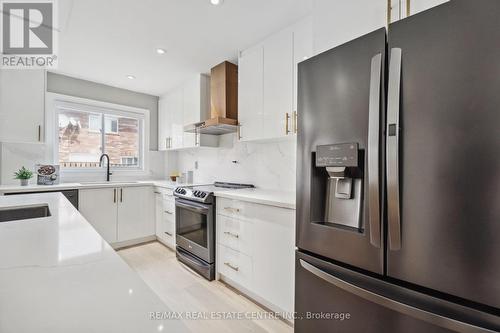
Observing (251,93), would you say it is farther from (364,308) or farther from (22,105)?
(22,105)

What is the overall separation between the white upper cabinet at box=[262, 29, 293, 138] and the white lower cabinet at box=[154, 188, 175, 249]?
1.64 metres

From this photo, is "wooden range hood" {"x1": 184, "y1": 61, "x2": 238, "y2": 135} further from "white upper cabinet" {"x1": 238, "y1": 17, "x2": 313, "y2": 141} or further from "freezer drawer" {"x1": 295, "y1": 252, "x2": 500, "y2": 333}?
"freezer drawer" {"x1": 295, "y1": 252, "x2": 500, "y2": 333}

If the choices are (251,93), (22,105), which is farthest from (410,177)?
(22,105)

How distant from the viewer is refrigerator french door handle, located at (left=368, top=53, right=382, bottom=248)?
877 millimetres

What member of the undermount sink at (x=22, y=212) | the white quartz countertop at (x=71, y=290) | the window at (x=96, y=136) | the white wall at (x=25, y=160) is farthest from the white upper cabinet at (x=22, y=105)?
the white quartz countertop at (x=71, y=290)

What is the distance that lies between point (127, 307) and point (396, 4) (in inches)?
57.5

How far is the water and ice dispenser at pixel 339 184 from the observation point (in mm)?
988

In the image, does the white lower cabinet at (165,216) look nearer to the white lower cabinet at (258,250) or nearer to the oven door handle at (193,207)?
the oven door handle at (193,207)

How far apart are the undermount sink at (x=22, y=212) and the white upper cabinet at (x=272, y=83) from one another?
166cm

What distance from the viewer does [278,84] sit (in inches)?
79.7

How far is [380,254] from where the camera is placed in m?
0.88

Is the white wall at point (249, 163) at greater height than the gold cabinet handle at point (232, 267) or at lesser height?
greater

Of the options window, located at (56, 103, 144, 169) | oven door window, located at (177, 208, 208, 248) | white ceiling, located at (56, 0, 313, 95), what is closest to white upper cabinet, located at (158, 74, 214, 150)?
white ceiling, located at (56, 0, 313, 95)

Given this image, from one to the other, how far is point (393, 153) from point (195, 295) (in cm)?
197
